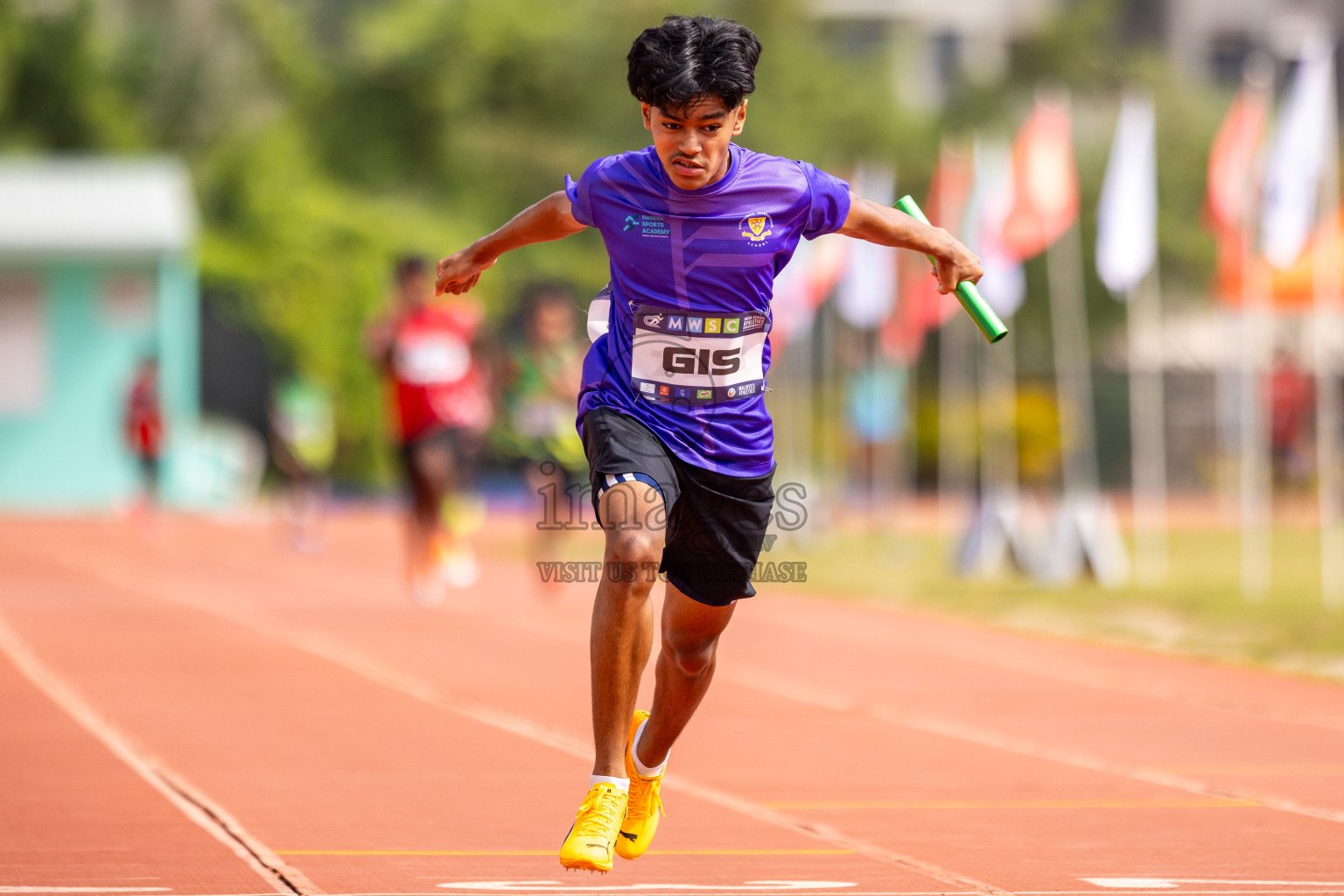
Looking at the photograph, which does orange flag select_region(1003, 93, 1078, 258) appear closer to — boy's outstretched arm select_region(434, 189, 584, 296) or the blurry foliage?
boy's outstretched arm select_region(434, 189, 584, 296)

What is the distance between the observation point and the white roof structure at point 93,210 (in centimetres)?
2906

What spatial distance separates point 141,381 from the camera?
80.6ft

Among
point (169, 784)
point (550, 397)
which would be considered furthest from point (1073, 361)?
point (169, 784)

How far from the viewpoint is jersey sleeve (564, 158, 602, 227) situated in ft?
17.6

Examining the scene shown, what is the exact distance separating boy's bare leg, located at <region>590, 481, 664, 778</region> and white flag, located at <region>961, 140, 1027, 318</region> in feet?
45.8

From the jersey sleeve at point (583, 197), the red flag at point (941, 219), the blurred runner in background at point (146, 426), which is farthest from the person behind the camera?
the blurred runner in background at point (146, 426)

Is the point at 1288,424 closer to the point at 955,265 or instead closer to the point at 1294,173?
the point at 1294,173

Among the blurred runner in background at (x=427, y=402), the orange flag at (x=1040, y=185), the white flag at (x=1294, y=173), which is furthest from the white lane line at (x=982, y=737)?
the orange flag at (x=1040, y=185)

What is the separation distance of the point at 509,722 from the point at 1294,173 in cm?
839

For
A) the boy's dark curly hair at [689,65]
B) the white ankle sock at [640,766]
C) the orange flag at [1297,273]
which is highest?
the orange flag at [1297,273]

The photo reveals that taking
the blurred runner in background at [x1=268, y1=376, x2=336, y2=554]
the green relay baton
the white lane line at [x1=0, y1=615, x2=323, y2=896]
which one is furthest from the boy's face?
the blurred runner in background at [x1=268, y1=376, x2=336, y2=554]

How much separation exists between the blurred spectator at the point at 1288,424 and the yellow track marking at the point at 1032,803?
2558 centimetres

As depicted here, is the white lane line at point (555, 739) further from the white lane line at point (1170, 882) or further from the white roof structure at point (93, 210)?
the white roof structure at point (93, 210)

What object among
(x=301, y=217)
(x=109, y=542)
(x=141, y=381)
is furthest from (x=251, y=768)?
(x=301, y=217)
